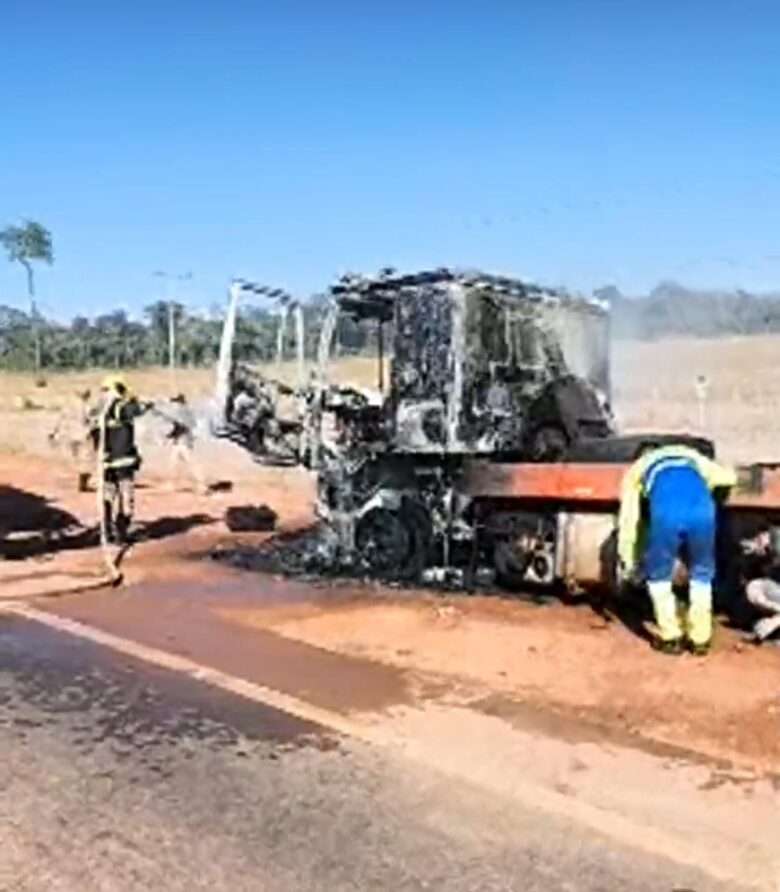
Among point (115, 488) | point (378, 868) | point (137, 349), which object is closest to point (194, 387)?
point (137, 349)

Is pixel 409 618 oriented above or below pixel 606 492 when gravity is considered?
below

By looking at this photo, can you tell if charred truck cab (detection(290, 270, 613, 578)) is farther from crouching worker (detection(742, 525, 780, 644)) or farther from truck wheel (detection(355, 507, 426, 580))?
crouching worker (detection(742, 525, 780, 644))

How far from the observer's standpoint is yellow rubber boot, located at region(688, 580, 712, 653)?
890 centimetres

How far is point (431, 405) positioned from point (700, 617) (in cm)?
348

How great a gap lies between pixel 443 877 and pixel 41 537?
11180 mm

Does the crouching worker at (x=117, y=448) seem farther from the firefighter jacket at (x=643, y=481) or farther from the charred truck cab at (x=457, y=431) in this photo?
the firefighter jacket at (x=643, y=481)

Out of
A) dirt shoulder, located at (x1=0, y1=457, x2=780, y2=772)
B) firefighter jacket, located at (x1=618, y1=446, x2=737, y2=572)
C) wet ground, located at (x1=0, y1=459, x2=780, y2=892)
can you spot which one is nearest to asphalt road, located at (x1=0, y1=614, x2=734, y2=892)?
wet ground, located at (x1=0, y1=459, x2=780, y2=892)

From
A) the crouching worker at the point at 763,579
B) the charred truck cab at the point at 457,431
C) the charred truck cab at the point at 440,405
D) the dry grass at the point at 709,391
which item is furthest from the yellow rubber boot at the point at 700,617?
the dry grass at the point at 709,391

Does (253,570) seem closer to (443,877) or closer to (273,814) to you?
(273,814)

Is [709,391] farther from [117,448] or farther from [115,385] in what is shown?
[115,385]

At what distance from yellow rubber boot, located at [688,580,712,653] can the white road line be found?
2516 mm

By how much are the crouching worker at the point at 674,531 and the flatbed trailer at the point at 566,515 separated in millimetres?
336

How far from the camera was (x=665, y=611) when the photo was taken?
911 cm

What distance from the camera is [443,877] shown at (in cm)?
510
